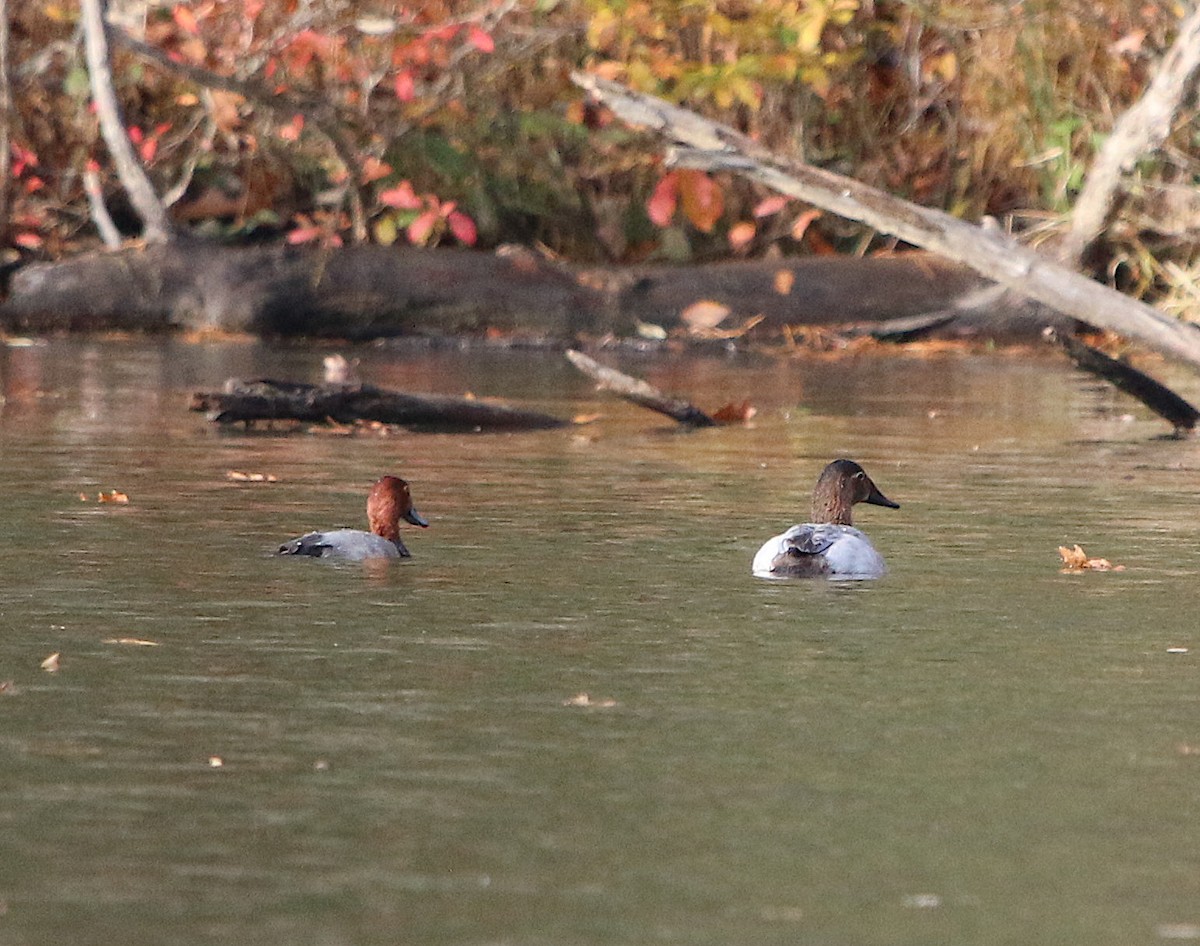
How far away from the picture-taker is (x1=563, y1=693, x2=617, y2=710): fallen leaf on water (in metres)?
5.70

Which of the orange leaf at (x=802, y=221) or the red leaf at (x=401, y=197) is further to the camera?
the orange leaf at (x=802, y=221)

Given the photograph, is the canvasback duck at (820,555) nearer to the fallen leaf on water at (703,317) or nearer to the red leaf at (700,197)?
the fallen leaf on water at (703,317)

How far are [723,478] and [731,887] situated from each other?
6.69m

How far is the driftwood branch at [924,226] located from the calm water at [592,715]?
2.11 feet

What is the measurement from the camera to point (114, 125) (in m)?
18.9

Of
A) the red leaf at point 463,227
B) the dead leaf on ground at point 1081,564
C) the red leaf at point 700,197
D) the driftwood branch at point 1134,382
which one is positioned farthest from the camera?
the red leaf at point 463,227

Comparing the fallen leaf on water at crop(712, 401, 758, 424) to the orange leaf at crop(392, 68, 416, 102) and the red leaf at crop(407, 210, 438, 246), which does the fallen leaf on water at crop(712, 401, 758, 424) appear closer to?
the orange leaf at crop(392, 68, 416, 102)

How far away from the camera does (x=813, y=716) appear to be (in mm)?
5582

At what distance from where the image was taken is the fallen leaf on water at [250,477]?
10.4 m

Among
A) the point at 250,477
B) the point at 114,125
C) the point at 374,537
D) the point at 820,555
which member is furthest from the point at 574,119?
the point at 820,555

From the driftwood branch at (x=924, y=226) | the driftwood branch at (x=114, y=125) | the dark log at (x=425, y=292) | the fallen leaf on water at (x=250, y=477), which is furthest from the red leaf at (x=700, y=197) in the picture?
the fallen leaf on water at (x=250, y=477)

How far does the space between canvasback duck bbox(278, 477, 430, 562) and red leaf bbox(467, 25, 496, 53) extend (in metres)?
11.8

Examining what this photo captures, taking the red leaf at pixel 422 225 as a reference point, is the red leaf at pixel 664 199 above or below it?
above

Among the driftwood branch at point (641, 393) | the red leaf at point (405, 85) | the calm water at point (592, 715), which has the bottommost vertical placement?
the calm water at point (592, 715)
